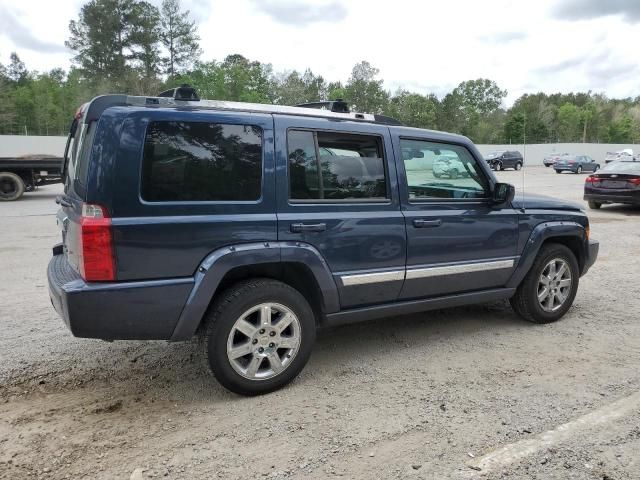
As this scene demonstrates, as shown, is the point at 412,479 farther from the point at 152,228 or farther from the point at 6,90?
the point at 6,90

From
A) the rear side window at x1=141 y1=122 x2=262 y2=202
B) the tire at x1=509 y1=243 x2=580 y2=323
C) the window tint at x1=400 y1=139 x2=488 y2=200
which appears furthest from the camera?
the tire at x1=509 y1=243 x2=580 y2=323

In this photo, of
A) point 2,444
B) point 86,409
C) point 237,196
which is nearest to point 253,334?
point 237,196

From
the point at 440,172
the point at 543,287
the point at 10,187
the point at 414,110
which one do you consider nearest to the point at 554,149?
the point at 414,110

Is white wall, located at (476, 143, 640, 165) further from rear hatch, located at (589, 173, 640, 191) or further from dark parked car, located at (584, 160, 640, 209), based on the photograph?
rear hatch, located at (589, 173, 640, 191)

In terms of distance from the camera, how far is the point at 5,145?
117ft

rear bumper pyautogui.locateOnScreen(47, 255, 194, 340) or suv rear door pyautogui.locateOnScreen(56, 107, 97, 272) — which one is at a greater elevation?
suv rear door pyautogui.locateOnScreen(56, 107, 97, 272)

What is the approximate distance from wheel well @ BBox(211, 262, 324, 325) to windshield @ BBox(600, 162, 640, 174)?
1263cm

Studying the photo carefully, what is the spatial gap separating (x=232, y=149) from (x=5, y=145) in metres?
39.3

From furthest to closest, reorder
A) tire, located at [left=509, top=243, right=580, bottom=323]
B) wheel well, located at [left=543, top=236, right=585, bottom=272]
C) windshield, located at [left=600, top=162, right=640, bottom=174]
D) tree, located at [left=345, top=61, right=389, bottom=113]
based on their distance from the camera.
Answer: tree, located at [left=345, top=61, right=389, bottom=113] < windshield, located at [left=600, top=162, right=640, bottom=174] < wheel well, located at [left=543, top=236, right=585, bottom=272] < tire, located at [left=509, top=243, right=580, bottom=323]

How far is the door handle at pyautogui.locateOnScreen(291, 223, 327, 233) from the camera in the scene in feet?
11.1

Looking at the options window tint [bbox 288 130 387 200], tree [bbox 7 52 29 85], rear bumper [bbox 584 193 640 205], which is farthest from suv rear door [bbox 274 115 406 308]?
tree [bbox 7 52 29 85]

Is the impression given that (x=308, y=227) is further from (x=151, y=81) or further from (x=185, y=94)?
(x=151, y=81)

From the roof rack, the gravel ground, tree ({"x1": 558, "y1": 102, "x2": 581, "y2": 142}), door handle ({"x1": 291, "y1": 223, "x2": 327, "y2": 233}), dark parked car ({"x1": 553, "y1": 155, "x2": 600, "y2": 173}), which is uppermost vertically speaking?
tree ({"x1": 558, "y1": 102, "x2": 581, "y2": 142})

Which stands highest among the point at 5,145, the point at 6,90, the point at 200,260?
the point at 6,90
